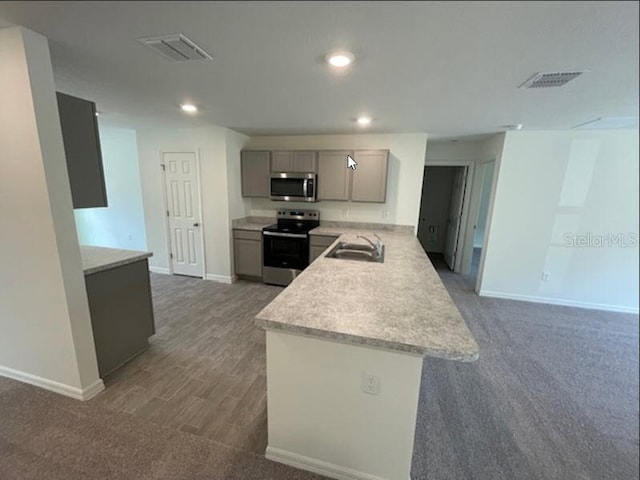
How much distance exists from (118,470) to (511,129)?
4700 mm

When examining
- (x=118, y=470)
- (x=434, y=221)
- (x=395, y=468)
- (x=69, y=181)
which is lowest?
(x=118, y=470)

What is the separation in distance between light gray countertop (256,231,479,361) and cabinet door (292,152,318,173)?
2189 millimetres

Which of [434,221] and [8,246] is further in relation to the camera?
[434,221]

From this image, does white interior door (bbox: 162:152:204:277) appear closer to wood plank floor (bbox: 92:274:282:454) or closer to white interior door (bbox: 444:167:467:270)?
wood plank floor (bbox: 92:274:282:454)

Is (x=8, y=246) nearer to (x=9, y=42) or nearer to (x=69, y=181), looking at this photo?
(x=69, y=181)

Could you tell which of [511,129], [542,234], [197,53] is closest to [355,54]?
[197,53]

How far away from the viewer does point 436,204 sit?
20.4ft

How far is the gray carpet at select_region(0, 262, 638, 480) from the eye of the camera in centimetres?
146

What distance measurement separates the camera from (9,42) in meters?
1.45

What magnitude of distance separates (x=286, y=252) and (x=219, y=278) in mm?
1233

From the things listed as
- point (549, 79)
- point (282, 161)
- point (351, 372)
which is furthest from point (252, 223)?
point (549, 79)

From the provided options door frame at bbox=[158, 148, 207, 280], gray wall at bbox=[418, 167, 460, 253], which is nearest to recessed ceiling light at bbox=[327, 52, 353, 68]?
door frame at bbox=[158, 148, 207, 280]

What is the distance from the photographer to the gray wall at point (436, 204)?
6117 mm

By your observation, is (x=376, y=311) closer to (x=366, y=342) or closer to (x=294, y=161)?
(x=366, y=342)
